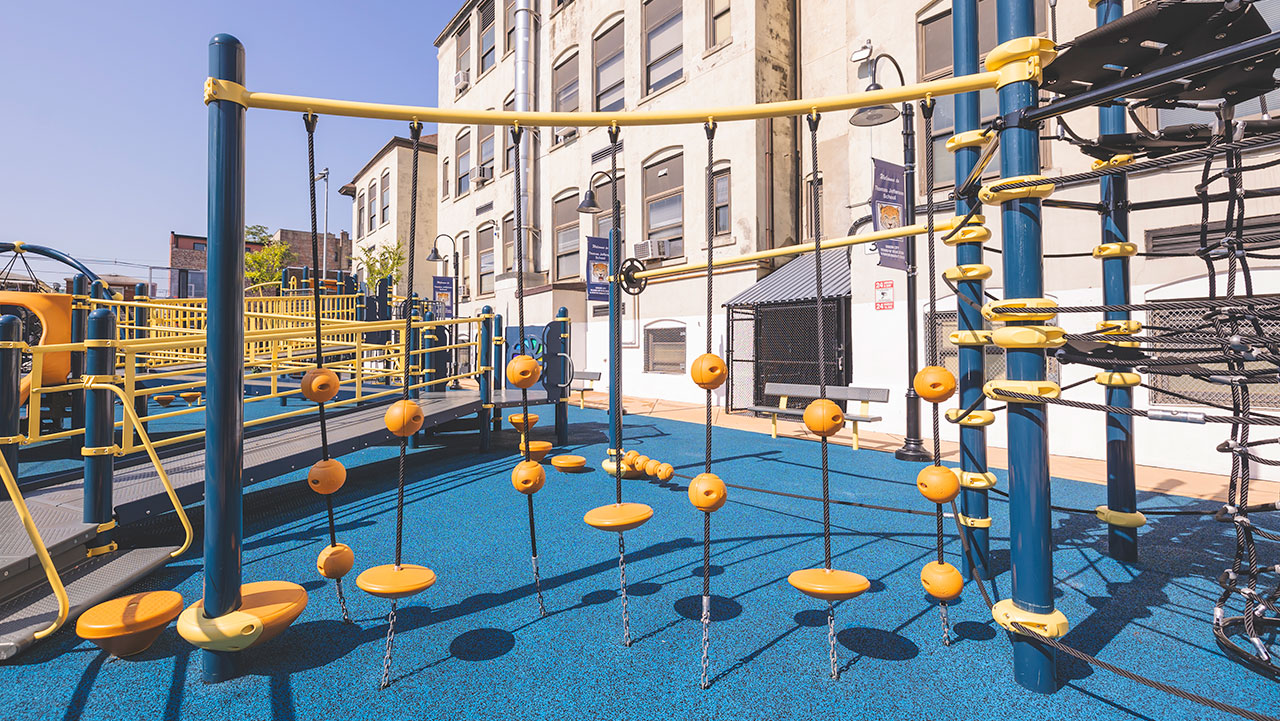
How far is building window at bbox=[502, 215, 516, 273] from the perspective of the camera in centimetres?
2362

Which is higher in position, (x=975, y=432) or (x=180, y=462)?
(x=975, y=432)

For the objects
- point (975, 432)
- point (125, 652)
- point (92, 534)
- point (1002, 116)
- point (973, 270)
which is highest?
point (1002, 116)

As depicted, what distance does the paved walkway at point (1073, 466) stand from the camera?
6.47 meters

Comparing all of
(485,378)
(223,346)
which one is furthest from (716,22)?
(223,346)

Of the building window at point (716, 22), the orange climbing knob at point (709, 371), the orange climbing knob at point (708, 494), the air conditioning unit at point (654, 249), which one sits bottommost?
the orange climbing knob at point (708, 494)

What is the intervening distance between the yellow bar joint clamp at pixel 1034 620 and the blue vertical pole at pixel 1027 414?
0.10 feet

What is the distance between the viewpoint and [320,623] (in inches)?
130

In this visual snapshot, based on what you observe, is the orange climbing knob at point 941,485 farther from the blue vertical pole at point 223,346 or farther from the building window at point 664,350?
the building window at point 664,350

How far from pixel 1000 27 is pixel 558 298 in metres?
18.2

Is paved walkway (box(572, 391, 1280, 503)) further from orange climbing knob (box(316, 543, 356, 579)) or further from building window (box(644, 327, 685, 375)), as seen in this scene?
orange climbing knob (box(316, 543, 356, 579))

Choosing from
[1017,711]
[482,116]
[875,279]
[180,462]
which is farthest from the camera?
[875,279]

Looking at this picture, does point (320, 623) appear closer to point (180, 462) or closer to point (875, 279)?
point (180, 462)

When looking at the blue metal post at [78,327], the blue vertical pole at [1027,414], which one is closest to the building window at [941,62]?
the blue vertical pole at [1027,414]

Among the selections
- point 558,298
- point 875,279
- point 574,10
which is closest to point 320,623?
point 875,279
